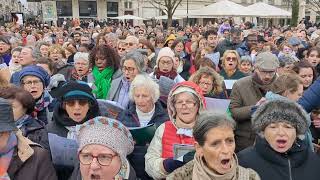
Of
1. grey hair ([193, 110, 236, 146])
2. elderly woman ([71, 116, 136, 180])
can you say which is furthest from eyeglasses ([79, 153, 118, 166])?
grey hair ([193, 110, 236, 146])

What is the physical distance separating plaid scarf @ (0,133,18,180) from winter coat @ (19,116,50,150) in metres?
0.67

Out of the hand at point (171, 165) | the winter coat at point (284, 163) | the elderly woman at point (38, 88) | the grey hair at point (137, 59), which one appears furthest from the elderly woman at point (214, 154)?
the grey hair at point (137, 59)

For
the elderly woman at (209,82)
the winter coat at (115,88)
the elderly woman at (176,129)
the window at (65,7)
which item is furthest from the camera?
the window at (65,7)

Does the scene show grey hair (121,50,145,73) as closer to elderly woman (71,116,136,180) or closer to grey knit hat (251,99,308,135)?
grey knit hat (251,99,308,135)

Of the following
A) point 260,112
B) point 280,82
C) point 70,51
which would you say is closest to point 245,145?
point 280,82

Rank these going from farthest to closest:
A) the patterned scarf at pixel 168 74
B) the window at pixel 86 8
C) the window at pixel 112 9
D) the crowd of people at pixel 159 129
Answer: the window at pixel 112 9 → the window at pixel 86 8 → the patterned scarf at pixel 168 74 → the crowd of people at pixel 159 129

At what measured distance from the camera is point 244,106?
4.87 meters

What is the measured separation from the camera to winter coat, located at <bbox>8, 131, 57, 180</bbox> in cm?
291

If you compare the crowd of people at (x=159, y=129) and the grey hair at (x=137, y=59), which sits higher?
the grey hair at (x=137, y=59)

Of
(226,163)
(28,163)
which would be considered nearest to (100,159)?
(28,163)

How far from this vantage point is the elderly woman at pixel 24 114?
360 centimetres

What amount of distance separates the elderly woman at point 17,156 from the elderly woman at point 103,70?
2890 millimetres

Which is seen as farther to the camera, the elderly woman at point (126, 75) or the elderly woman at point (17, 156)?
the elderly woman at point (126, 75)

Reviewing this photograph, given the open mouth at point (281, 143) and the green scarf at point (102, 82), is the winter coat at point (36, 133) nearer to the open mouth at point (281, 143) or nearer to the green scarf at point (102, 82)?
the open mouth at point (281, 143)
